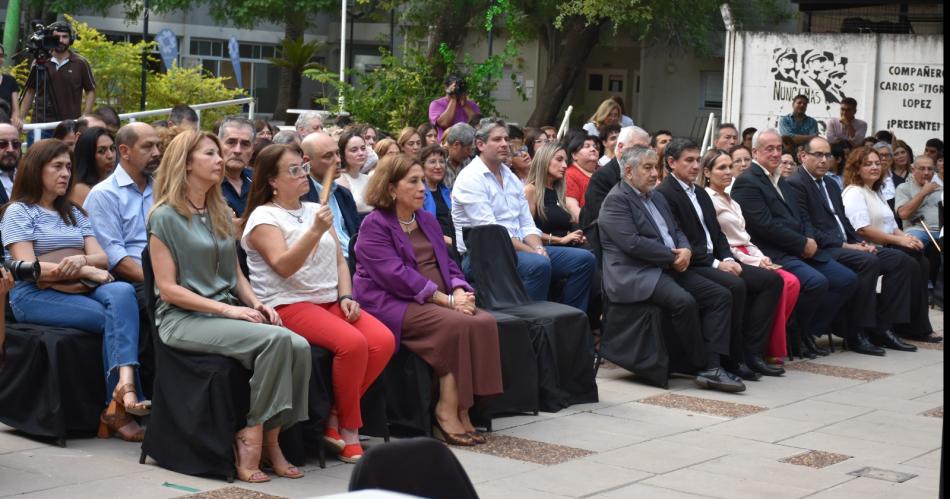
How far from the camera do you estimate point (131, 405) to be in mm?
7125

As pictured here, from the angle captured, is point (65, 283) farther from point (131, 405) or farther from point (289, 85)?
point (289, 85)

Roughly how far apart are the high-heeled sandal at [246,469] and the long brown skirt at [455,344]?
4.37ft

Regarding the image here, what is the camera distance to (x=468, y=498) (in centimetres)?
363

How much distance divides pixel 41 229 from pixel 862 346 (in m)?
7.28

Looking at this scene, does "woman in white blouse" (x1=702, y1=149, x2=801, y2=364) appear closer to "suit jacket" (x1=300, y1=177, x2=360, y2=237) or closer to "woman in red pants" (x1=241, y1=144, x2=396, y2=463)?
"suit jacket" (x1=300, y1=177, x2=360, y2=237)

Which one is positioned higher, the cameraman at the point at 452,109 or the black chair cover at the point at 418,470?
the cameraman at the point at 452,109

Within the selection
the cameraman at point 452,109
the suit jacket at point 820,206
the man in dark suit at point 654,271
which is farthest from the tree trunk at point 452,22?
the man in dark suit at point 654,271

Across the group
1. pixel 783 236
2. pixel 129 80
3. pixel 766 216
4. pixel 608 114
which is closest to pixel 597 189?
pixel 766 216

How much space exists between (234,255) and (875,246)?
722cm

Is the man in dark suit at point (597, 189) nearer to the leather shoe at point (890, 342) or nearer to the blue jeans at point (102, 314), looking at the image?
the leather shoe at point (890, 342)

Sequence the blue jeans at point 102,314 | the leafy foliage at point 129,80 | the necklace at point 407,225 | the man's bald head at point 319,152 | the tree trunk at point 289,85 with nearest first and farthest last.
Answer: the blue jeans at point 102,314, the necklace at point 407,225, the man's bald head at point 319,152, the leafy foliage at point 129,80, the tree trunk at point 289,85

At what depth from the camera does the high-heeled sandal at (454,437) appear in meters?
7.73

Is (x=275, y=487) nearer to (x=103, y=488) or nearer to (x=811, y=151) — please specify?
(x=103, y=488)

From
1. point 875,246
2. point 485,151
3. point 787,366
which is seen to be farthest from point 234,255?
point 875,246
